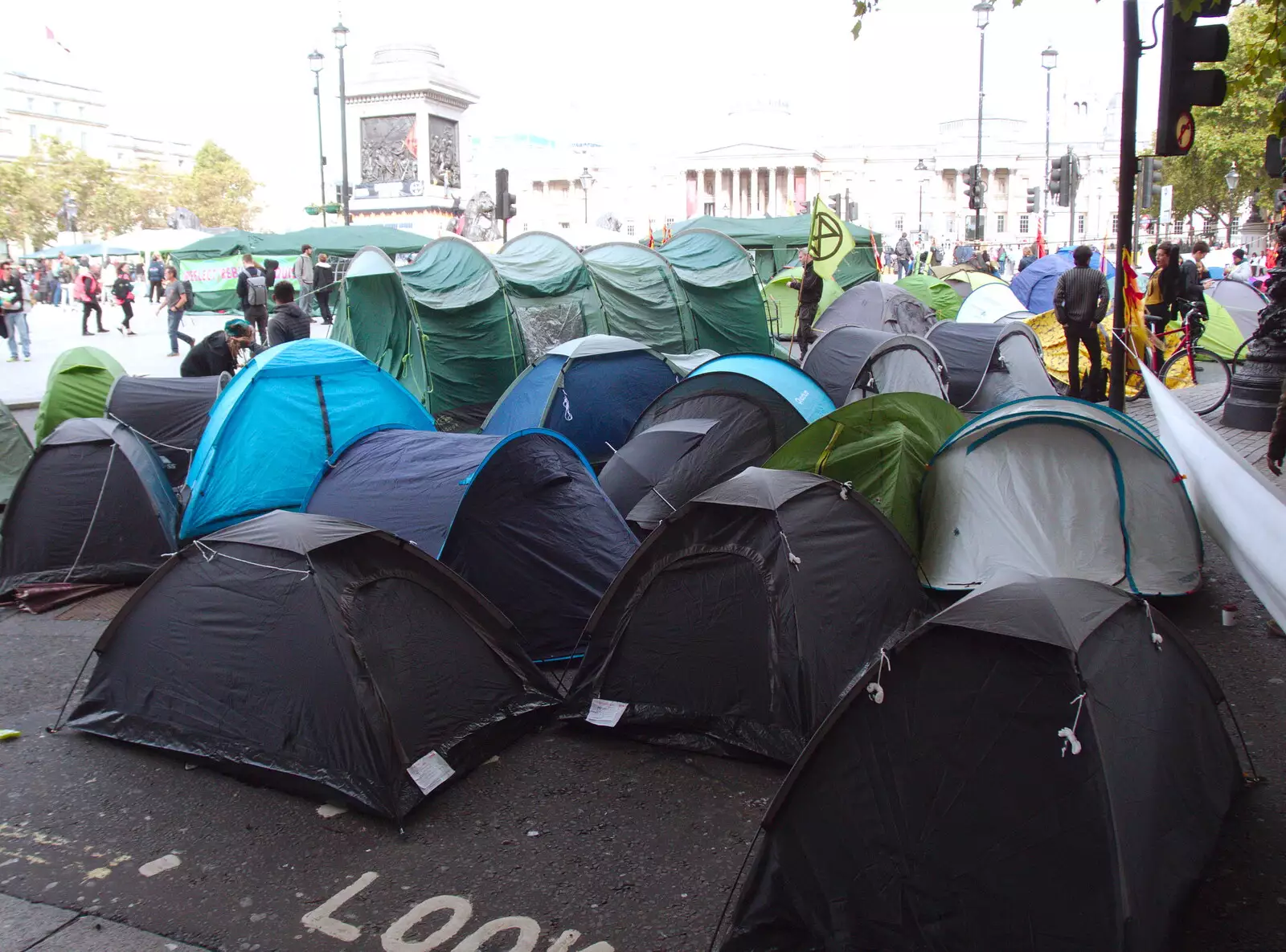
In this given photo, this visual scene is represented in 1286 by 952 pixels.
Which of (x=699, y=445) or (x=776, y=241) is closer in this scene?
(x=699, y=445)

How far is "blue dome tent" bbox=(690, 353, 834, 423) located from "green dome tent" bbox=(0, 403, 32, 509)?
657cm

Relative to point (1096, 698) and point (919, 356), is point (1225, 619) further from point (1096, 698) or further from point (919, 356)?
point (919, 356)

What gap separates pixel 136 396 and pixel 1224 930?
9447 mm

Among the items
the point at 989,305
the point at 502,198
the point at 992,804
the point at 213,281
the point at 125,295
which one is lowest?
the point at 992,804

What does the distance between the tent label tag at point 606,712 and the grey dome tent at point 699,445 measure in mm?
2190

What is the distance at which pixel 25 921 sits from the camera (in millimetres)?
3977

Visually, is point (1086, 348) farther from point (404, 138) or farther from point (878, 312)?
point (404, 138)

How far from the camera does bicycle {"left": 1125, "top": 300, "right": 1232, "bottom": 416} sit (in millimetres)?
12422

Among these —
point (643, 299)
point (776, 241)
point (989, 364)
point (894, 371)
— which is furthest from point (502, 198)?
point (894, 371)

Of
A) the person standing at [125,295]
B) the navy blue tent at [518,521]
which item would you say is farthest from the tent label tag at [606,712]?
the person standing at [125,295]

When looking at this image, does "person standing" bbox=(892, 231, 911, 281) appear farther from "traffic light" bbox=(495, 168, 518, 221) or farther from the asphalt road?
the asphalt road

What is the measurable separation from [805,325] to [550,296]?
497 centimetres

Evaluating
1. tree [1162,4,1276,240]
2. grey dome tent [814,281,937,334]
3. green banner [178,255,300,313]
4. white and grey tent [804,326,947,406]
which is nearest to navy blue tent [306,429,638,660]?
white and grey tent [804,326,947,406]

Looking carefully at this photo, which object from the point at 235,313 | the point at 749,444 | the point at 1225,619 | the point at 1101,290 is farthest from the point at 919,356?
the point at 235,313
